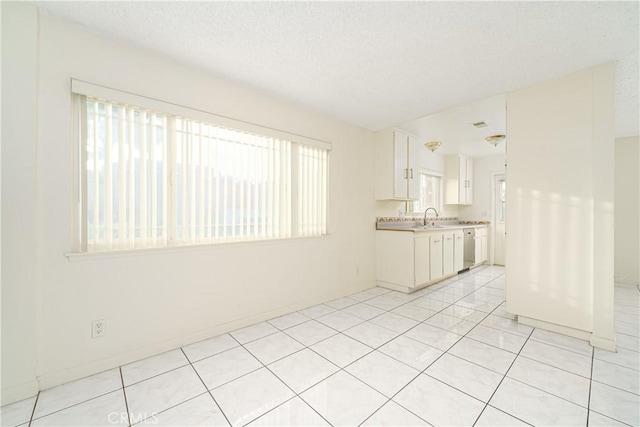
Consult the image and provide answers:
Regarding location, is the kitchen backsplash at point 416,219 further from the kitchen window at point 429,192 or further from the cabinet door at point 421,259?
the cabinet door at point 421,259

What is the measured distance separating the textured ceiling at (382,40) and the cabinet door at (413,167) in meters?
1.62

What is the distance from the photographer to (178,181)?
2.23 meters

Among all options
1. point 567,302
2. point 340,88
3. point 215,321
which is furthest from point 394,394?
point 340,88

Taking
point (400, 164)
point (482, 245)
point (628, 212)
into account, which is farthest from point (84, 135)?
point (628, 212)

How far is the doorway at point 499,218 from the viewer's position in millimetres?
5727

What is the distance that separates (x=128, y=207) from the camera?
2.00 metres

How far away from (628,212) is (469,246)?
2.41 meters

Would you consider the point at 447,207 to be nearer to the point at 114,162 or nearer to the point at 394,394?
the point at 394,394

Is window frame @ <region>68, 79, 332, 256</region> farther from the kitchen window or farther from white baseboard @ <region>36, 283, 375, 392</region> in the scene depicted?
the kitchen window

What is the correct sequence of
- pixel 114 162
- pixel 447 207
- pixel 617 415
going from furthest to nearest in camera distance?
pixel 447 207, pixel 114 162, pixel 617 415

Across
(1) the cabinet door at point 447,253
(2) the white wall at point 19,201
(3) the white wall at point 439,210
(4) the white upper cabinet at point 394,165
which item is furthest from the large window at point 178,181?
(1) the cabinet door at point 447,253

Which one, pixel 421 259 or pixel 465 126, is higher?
pixel 465 126

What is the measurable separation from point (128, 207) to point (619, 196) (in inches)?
277

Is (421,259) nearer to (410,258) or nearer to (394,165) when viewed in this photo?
(410,258)
